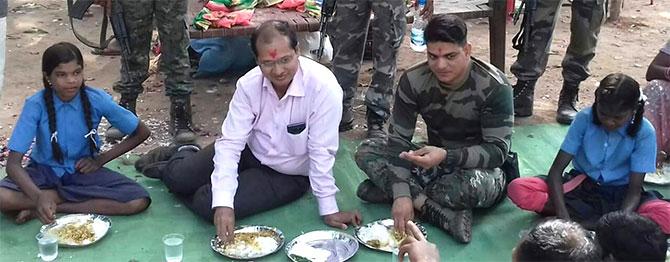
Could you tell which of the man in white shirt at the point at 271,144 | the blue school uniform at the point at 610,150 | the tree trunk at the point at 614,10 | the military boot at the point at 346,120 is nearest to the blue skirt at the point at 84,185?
the man in white shirt at the point at 271,144

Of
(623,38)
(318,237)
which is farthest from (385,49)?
(623,38)

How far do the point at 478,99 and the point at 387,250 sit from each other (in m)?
0.75

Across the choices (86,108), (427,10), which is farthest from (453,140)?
(86,108)

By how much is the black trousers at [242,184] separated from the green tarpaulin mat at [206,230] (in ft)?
0.17

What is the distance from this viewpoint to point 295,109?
3498 millimetres

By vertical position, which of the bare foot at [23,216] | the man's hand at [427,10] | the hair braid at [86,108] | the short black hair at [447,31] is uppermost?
the short black hair at [447,31]

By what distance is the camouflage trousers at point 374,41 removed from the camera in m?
4.31

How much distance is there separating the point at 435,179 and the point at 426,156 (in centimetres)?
42

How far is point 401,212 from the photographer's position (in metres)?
3.34

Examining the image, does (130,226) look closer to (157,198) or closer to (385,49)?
(157,198)

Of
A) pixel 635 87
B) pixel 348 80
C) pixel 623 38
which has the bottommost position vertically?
pixel 623 38

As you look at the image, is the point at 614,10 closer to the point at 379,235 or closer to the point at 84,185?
the point at 379,235

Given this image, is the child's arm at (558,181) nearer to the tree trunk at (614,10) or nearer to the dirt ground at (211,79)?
the dirt ground at (211,79)

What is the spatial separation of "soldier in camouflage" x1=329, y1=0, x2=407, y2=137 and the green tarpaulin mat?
1.80ft
